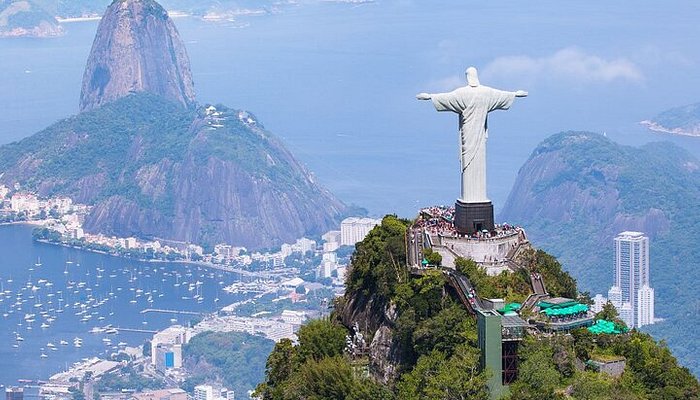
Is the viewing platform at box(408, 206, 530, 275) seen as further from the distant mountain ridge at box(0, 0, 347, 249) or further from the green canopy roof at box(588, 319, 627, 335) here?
the distant mountain ridge at box(0, 0, 347, 249)

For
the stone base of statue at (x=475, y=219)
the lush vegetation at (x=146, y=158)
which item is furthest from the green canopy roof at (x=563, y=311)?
the lush vegetation at (x=146, y=158)

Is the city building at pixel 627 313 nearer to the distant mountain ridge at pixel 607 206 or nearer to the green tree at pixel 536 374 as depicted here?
the distant mountain ridge at pixel 607 206

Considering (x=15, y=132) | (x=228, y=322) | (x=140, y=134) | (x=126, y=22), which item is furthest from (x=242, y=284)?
(x=15, y=132)

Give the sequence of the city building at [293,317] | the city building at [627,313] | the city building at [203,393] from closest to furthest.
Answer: the city building at [203,393] < the city building at [627,313] < the city building at [293,317]

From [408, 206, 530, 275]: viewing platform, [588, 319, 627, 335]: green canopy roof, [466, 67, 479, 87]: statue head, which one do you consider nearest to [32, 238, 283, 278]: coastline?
[408, 206, 530, 275]: viewing platform

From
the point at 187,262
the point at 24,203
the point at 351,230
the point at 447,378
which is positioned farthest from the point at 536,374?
the point at 24,203
